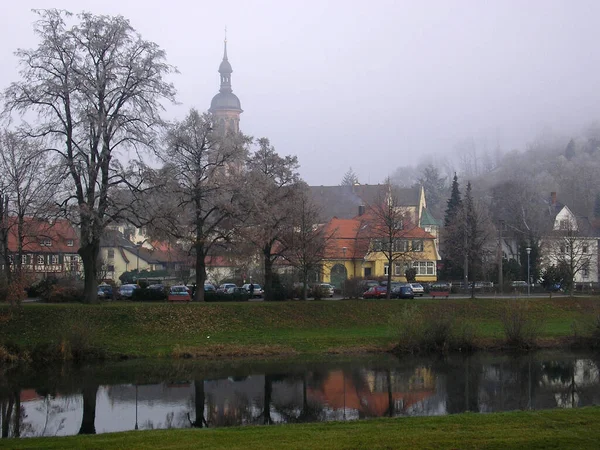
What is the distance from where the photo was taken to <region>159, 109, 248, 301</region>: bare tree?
133 feet

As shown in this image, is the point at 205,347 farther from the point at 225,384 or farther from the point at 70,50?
the point at 70,50

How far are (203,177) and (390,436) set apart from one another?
94.8 feet

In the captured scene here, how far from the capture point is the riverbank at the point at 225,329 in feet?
105

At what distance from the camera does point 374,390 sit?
24438 mm

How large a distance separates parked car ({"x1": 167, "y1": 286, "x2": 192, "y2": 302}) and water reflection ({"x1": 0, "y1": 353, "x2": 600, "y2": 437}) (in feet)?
49.4

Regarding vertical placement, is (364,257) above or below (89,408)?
above

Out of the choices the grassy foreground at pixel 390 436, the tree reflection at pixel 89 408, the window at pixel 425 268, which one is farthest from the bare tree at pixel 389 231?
the grassy foreground at pixel 390 436

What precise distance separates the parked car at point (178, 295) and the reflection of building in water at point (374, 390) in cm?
1977

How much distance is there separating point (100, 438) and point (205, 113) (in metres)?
29.2

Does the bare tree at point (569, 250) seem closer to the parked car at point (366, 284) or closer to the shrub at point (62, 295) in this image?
the parked car at point (366, 284)

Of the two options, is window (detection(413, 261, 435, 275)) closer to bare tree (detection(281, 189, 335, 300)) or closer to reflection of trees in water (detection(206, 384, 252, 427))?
bare tree (detection(281, 189, 335, 300))

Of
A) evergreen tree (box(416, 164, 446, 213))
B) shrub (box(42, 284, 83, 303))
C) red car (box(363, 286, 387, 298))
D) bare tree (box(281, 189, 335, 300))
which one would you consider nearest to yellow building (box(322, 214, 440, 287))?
red car (box(363, 286, 387, 298))

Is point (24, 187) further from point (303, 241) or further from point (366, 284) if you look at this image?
point (366, 284)

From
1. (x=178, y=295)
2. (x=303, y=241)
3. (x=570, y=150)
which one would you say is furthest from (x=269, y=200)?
(x=570, y=150)
